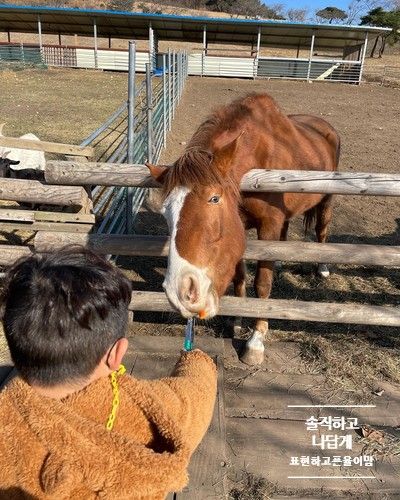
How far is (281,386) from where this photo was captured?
301 cm

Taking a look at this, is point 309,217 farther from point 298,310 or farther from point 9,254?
point 9,254

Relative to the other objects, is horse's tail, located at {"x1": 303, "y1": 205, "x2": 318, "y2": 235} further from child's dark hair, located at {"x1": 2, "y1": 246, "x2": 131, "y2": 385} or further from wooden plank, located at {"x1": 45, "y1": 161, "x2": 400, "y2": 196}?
child's dark hair, located at {"x1": 2, "y1": 246, "x2": 131, "y2": 385}

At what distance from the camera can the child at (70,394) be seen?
0.97 meters

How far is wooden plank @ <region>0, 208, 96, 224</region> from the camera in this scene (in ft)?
11.1

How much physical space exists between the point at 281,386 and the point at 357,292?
173cm

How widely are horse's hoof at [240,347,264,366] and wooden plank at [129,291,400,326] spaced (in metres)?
0.26

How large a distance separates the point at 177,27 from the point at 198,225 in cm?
3142

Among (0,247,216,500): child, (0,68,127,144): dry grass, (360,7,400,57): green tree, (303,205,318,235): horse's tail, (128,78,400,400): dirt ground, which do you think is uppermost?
(360,7,400,57): green tree

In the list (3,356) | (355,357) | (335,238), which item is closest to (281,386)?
(355,357)

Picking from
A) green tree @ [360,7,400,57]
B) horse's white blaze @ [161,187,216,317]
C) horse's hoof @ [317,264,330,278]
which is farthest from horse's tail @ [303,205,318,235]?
green tree @ [360,7,400,57]

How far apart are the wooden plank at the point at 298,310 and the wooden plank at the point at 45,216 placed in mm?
705

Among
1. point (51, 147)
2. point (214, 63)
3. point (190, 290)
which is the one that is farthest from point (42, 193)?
point (214, 63)

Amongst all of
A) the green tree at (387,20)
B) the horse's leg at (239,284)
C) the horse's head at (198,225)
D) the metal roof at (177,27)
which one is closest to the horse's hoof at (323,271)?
the horse's leg at (239,284)

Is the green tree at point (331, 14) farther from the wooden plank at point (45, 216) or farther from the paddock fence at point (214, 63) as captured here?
the wooden plank at point (45, 216)
